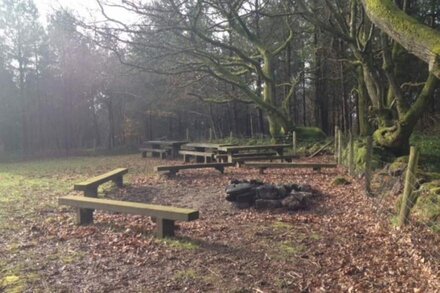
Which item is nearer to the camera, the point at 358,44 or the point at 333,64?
the point at 358,44

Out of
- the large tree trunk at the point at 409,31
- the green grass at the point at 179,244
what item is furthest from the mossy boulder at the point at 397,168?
the green grass at the point at 179,244

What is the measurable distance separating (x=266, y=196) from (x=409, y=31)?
4429 mm

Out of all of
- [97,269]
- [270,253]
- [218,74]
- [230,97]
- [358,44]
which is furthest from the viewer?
[230,97]

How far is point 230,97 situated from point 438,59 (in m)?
18.9

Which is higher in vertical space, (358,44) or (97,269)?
(358,44)

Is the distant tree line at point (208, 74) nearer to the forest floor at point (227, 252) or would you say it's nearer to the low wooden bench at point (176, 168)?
the low wooden bench at point (176, 168)

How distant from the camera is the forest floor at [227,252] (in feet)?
13.7

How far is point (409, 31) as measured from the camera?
4.14 metres

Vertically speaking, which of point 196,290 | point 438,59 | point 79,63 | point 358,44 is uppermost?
point 79,63

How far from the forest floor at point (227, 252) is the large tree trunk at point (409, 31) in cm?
207

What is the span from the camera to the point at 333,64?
25.2m

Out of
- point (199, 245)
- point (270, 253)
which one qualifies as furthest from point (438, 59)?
point (199, 245)

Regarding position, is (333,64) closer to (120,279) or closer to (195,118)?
(195,118)

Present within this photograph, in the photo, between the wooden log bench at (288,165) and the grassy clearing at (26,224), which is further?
the wooden log bench at (288,165)
